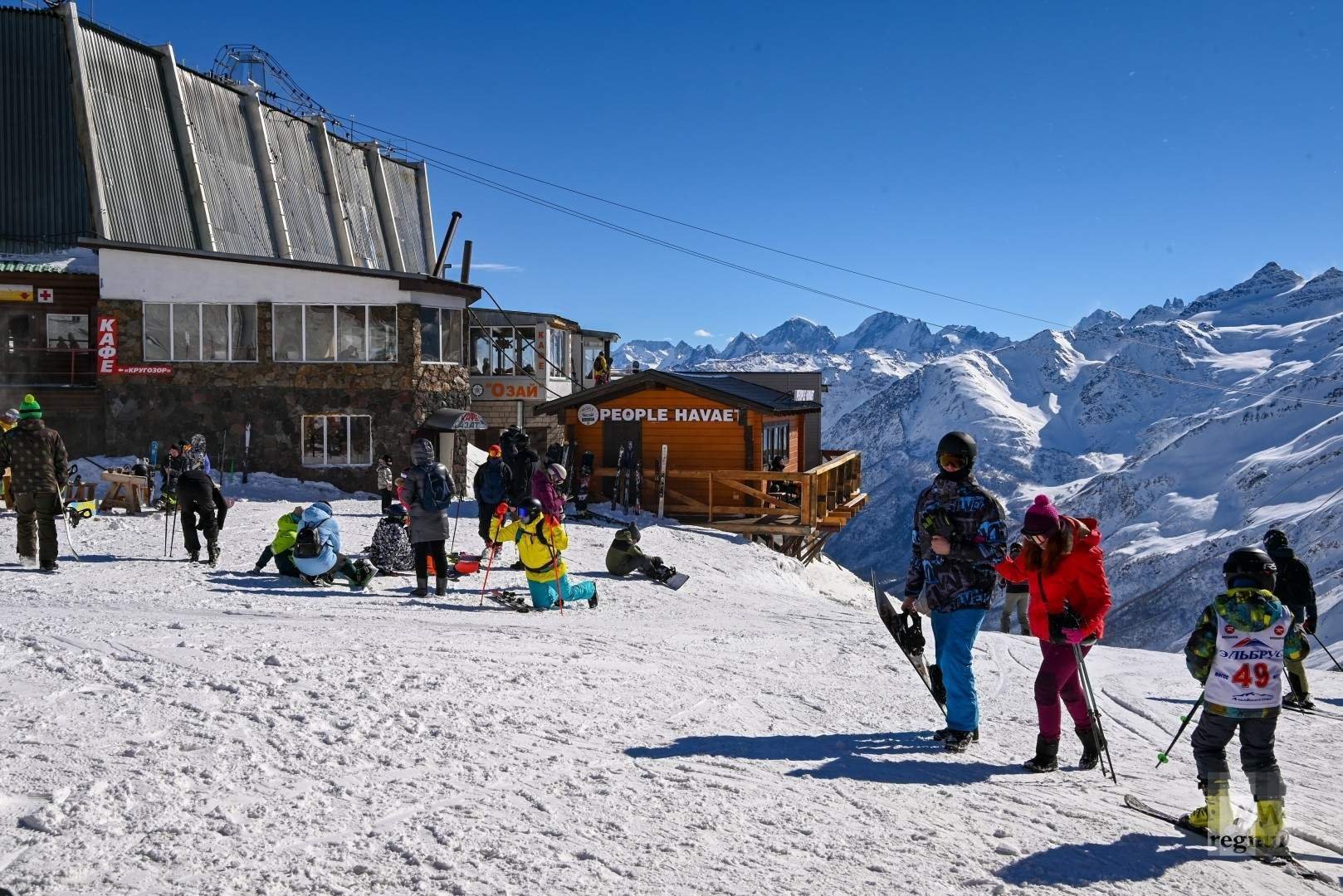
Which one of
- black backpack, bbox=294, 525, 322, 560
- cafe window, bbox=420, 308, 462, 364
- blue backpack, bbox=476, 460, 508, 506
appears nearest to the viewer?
black backpack, bbox=294, 525, 322, 560

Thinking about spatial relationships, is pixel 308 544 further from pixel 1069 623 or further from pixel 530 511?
pixel 1069 623

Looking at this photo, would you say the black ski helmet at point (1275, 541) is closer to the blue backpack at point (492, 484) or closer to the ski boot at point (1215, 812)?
the ski boot at point (1215, 812)

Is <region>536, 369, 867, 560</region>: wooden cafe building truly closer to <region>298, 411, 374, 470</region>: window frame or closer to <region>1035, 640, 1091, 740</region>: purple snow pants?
<region>298, 411, 374, 470</region>: window frame

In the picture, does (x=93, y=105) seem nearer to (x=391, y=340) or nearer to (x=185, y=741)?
(x=391, y=340)

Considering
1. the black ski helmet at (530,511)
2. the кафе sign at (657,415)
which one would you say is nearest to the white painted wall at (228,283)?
the кафе sign at (657,415)

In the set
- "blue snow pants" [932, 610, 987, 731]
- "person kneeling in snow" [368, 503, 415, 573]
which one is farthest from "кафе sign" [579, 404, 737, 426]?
"blue snow pants" [932, 610, 987, 731]

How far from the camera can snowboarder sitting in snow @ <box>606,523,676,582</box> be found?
43.9ft

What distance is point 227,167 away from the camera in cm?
3938

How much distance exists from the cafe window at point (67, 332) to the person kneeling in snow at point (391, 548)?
1865 centimetres

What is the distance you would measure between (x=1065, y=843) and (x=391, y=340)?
72.3ft

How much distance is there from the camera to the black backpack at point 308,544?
35.3 feet

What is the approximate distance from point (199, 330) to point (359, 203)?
2573 centimetres

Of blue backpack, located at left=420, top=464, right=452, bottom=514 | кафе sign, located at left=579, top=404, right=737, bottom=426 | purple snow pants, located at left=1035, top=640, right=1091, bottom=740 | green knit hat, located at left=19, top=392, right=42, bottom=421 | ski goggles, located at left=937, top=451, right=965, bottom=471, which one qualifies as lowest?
purple snow pants, located at left=1035, top=640, right=1091, bottom=740

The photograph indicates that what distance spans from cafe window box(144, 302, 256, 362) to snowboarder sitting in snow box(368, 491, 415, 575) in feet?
45.9
